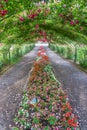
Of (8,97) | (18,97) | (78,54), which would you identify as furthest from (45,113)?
(78,54)

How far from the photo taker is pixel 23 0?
872 cm

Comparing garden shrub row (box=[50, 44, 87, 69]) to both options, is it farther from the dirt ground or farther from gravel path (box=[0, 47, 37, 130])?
gravel path (box=[0, 47, 37, 130])

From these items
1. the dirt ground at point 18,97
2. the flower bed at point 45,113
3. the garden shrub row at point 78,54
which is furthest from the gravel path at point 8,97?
the garden shrub row at point 78,54

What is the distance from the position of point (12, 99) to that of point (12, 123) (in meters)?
3.00

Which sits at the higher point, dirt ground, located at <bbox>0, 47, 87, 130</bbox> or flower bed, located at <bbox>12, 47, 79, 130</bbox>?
flower bed, located at <bbox>12, 47, 79, 130</bbox>

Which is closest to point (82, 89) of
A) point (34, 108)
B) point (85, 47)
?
point (34, 108)

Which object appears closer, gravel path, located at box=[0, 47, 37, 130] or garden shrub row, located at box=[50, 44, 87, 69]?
gravel path, located at box=[0, 47, 37, 130]

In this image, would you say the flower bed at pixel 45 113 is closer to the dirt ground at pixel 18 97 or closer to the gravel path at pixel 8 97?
the gravel path at pixel 8 97

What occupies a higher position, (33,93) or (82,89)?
(33,93)

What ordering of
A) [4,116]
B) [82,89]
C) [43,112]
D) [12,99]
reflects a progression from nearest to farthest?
[43,112] < [4,116] < [12,99] < [82,89]

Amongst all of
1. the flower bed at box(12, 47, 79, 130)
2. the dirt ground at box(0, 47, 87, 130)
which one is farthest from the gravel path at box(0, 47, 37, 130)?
the flower bed at box(12, 47, 79, 130)

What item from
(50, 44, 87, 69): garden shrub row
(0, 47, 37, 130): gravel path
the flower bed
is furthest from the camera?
(50, 44, 87, 69): garden shrub row

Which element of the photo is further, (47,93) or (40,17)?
(40,17)

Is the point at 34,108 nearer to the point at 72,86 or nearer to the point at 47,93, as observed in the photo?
the point at 47,93
